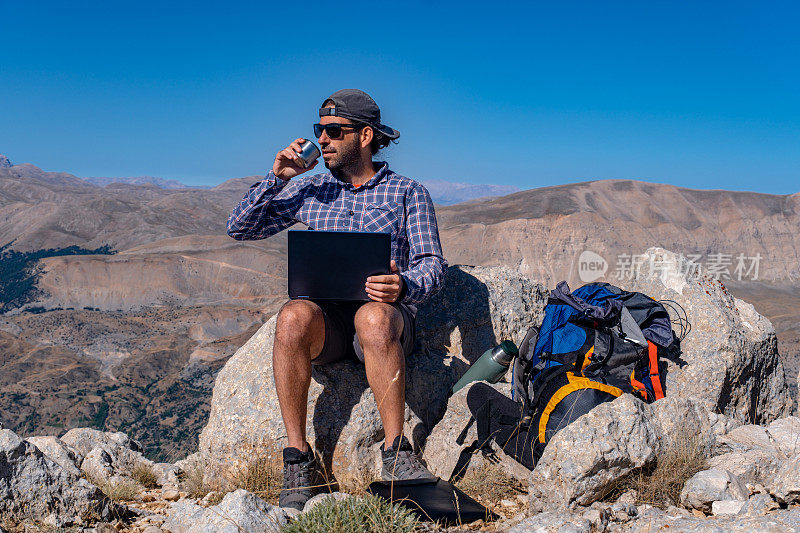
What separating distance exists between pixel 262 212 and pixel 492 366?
72.6 inches

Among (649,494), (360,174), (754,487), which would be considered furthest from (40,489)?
(754,487)

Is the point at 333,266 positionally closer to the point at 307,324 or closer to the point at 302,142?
the point at 307,324

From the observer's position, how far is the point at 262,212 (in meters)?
3.98

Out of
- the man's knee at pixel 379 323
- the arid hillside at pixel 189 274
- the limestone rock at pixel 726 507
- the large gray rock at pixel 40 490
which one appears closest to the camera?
the limestone rock at pixel 726 507

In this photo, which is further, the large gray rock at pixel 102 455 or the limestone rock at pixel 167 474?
the limestone rock at pixel 167 474

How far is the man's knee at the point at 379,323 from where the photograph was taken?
3.22 metres

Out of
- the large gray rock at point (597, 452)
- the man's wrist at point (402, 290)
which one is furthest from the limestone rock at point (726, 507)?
the man's wrist at point (402, 290)

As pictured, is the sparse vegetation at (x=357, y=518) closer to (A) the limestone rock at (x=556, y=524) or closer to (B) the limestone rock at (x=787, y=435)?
(A) the limestone rock at (x=556, y=524)

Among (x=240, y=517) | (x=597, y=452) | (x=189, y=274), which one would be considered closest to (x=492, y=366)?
(x=597, y=452)

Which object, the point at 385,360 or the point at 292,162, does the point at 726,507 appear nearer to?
the point at 385,360

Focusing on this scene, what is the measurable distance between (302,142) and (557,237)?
70051 mm

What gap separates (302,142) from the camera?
152 inches

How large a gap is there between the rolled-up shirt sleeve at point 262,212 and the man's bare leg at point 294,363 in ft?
2.91

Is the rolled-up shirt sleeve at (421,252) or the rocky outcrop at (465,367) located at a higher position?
the rolled-up shirt sleeve at (421,252)
